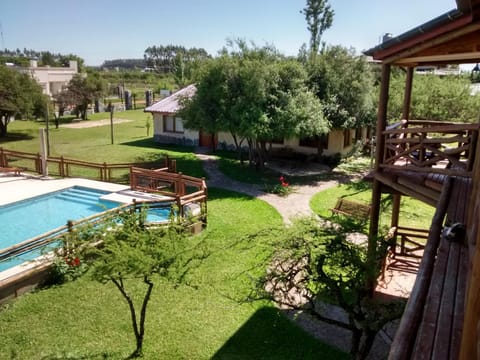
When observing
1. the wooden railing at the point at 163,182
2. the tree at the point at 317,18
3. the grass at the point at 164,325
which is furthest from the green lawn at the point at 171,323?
the tree at the point at 317,18

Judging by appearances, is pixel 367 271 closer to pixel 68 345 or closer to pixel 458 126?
pixel 458 126

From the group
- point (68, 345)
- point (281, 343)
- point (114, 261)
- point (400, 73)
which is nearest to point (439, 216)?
point (281, 343)

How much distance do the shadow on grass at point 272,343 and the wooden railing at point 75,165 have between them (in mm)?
11227

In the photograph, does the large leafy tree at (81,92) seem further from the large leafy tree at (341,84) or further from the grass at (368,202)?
the grass at (368,202)

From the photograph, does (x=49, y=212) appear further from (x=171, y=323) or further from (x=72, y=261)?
(x=171, y=323)

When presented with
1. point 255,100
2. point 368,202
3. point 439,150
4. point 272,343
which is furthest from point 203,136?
point 439,150

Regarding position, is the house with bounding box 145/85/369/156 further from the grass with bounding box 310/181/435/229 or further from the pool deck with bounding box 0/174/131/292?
the pool deck with bounding box 0/174/131/292

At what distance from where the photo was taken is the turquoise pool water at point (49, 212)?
1423 centimetres

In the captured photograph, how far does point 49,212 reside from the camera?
52.4ft

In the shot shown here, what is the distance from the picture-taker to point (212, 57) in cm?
2042

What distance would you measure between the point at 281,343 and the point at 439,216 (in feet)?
14.7

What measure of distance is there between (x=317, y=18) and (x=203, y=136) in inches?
1150

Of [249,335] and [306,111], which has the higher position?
[306,111]

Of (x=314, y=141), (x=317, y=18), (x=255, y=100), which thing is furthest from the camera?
(x=317, y=18)
